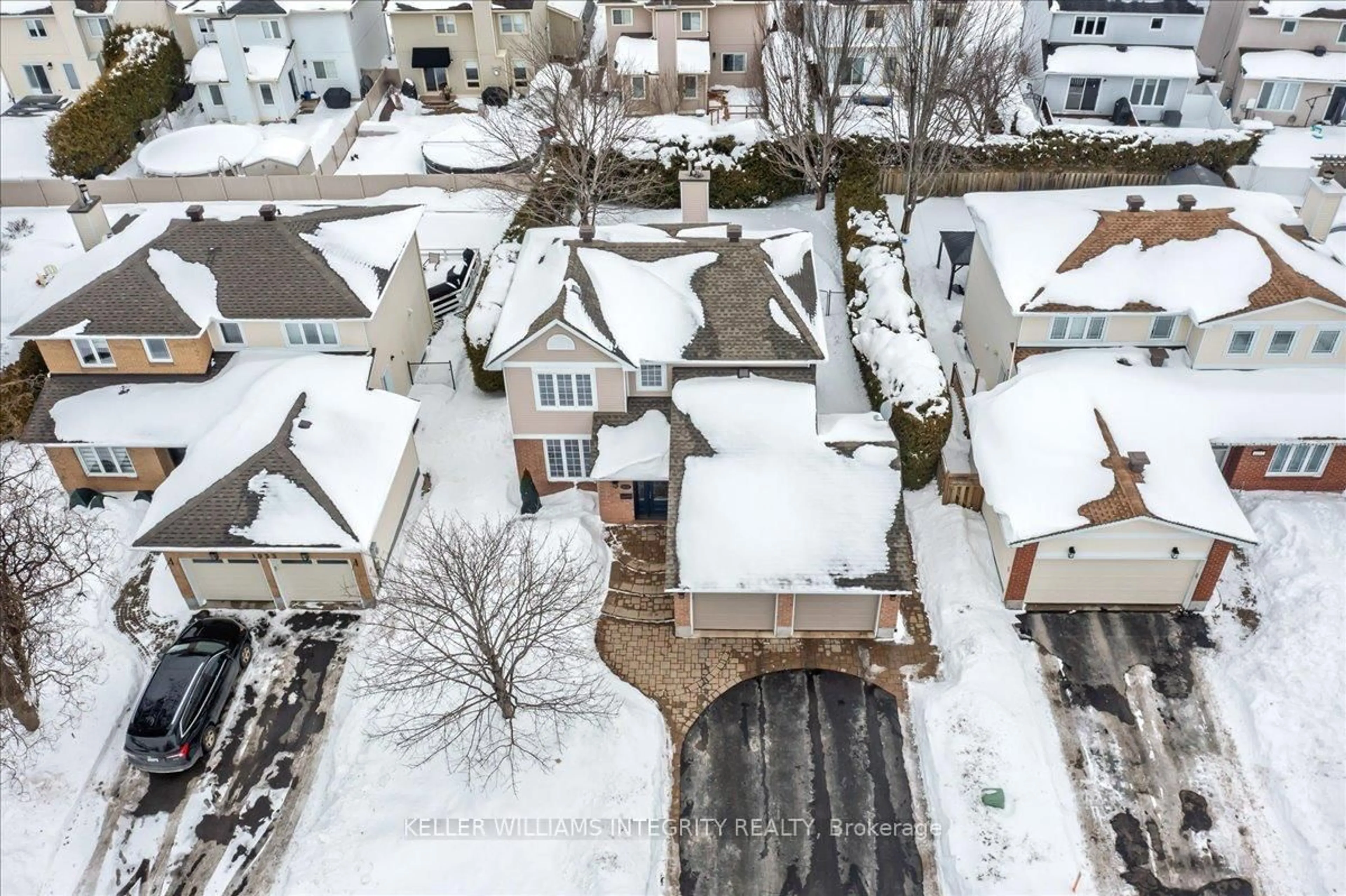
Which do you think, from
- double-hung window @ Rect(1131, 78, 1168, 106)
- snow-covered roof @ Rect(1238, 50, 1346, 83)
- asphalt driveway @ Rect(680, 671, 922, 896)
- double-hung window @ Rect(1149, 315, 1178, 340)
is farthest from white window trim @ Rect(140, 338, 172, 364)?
snow-covered roof @ Rect(1238, 50, 1346, 83)

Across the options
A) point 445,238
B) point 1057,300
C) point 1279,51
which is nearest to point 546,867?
point 1057,300

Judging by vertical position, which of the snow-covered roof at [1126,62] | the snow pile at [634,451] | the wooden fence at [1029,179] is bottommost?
the snow pile at [634,451]

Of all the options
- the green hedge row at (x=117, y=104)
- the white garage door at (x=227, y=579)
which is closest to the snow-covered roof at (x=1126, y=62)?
the white garage door at (x=227, y=579)

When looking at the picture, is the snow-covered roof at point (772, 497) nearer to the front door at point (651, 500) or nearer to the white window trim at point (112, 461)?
the front door at point (651, 500)

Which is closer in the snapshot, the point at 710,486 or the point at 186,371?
the point at 710,486

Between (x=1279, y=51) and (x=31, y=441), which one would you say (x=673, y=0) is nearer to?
(x=1279, y=51)
